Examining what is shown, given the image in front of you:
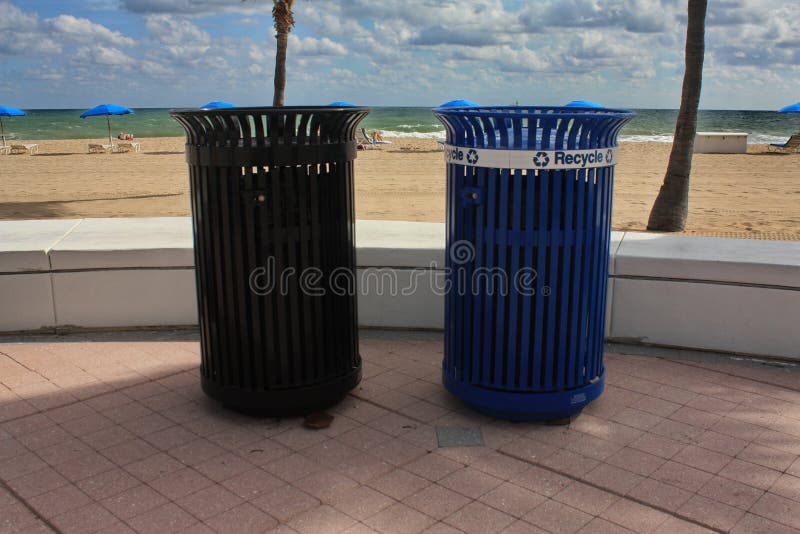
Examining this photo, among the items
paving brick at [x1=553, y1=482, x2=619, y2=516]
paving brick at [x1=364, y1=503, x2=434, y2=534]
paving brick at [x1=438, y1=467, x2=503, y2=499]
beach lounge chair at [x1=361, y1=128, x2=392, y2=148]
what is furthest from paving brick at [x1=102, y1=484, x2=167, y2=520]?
beach lounge chair at [x1=361, y1=128, x2=392, y2=148]

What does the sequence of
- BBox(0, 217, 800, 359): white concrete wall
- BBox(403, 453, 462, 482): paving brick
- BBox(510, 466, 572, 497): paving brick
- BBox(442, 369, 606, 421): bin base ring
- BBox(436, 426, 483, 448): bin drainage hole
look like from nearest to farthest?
BBox(510, 466, 572, 497): paving brick < BBox(403, 453, 462, 482): paving brick < BBox(436, 426, 483, 448): bin drainage hole < BBox(442, 369, 606, 421): bin base ring < BBox(0, 217, 800, 359): white concrete wall

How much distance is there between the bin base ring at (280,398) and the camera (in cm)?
368

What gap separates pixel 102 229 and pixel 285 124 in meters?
2.68

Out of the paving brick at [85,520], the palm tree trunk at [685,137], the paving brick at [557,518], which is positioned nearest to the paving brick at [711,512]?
the paving brick at [557,518]

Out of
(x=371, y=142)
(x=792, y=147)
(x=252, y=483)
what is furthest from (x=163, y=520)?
(x=792, y=147)

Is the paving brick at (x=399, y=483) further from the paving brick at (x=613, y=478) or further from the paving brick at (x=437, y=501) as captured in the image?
the paving brick at (x=613, y=478)

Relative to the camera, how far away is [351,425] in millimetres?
3711

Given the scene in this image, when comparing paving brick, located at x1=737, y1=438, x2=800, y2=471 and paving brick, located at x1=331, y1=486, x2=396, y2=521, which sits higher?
paving brick, located at x1=737, y1=438, x2=800, y2=471

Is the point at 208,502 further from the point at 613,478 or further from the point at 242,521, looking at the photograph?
the point at 613,478

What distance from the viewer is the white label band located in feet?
10.9

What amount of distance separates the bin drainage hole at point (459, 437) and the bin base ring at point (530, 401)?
15cm

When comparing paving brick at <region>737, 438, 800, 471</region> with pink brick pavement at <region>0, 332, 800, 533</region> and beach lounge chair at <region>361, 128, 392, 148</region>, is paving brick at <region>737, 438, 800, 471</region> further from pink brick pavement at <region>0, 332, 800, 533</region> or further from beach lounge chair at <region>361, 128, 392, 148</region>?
beach lounge chair at <region>361, 128, 392, 148</region>

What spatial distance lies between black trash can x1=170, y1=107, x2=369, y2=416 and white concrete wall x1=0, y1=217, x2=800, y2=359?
1.12 m

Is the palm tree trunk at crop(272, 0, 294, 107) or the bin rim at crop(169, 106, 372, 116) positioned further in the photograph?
the palm tree trunk at crop(272, 0, 294, 107)
